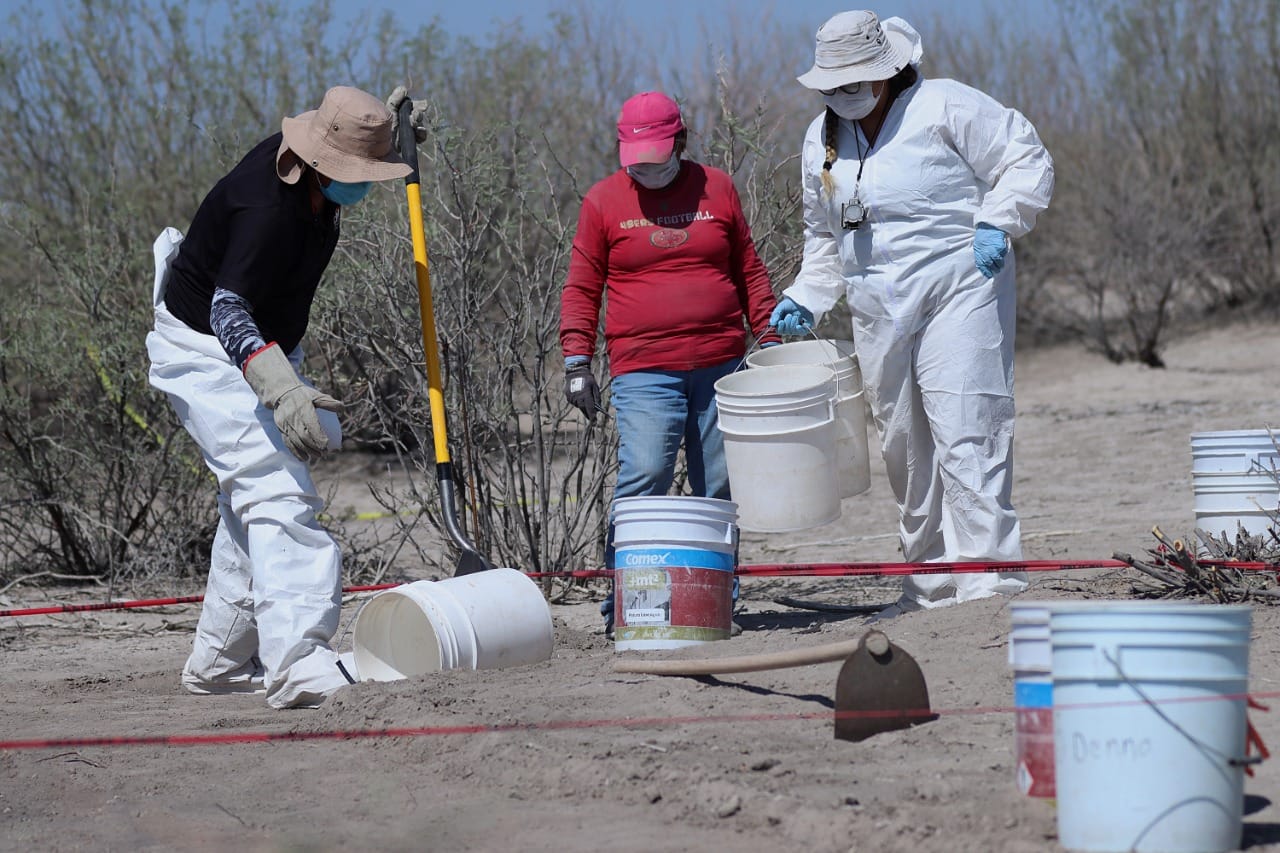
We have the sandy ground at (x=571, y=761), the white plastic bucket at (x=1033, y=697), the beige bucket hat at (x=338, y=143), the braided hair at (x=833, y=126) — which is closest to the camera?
the white plastic bucket at (x=1033, y=697)

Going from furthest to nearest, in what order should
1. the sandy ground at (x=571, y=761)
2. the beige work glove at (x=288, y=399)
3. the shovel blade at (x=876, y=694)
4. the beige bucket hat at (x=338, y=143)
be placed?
the beige bucket hat at (x=338, y=143) < the beige work glove at (x=288, y=399) < the shovel blade at (x=876, y=694) < the sandy ground at (x=571, y=761)

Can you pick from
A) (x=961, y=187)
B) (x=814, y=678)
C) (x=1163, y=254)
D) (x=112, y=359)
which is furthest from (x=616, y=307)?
(x=1163, y=254)

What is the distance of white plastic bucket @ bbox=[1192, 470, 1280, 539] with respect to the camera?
16.5ft

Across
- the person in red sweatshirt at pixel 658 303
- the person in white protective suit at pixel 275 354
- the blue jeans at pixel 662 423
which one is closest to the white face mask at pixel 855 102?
the person in red sweatshirt at pixel 658 303

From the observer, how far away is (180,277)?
185 inches

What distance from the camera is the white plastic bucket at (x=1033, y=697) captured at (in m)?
2.88

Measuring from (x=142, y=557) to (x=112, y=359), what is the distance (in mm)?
1000

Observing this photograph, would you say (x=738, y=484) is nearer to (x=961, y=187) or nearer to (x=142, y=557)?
(x=961, y=187)

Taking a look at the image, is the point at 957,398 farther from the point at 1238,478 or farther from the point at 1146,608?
the point at 1146,608

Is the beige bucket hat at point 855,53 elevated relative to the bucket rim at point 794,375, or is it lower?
elevated

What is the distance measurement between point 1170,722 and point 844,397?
2.78 meters

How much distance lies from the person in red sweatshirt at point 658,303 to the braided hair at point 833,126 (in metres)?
0.37

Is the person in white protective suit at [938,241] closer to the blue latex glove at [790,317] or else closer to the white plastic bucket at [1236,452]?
the blue latex glove at [790,317]

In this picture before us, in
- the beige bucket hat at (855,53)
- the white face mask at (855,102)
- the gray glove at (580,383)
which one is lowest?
the gray glove at (580,383)
